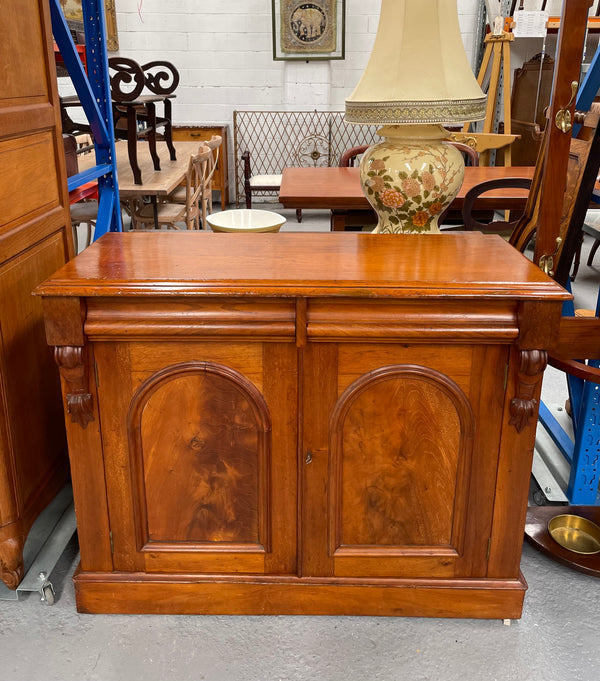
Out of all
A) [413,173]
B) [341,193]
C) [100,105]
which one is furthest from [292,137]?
[413,173]

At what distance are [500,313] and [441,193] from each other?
1.79 feet

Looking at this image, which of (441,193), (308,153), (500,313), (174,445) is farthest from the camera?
(308,153)

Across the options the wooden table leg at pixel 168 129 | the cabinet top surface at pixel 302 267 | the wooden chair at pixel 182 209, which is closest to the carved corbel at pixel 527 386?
the cabinet top surface at pixel 302 267

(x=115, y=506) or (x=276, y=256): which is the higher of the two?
(x=276, y=256)

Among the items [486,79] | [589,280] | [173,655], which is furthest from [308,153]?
[173,655]

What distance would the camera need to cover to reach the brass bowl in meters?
1.90

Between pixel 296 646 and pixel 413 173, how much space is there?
4.19 ft

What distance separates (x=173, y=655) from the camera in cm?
155

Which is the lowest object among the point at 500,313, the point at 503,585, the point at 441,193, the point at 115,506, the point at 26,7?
the point at 503,585

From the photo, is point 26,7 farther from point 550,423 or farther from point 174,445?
point 550,423

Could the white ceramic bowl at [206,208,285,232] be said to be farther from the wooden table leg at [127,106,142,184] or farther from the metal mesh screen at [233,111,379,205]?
the metal mesh screen at [233,111,379,205]

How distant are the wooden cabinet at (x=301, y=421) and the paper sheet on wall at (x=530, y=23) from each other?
17.4 feet

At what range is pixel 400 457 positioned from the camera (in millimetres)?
1530

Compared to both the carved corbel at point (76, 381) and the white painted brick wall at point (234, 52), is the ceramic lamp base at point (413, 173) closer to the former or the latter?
the carved corbel at point (76, 381)
